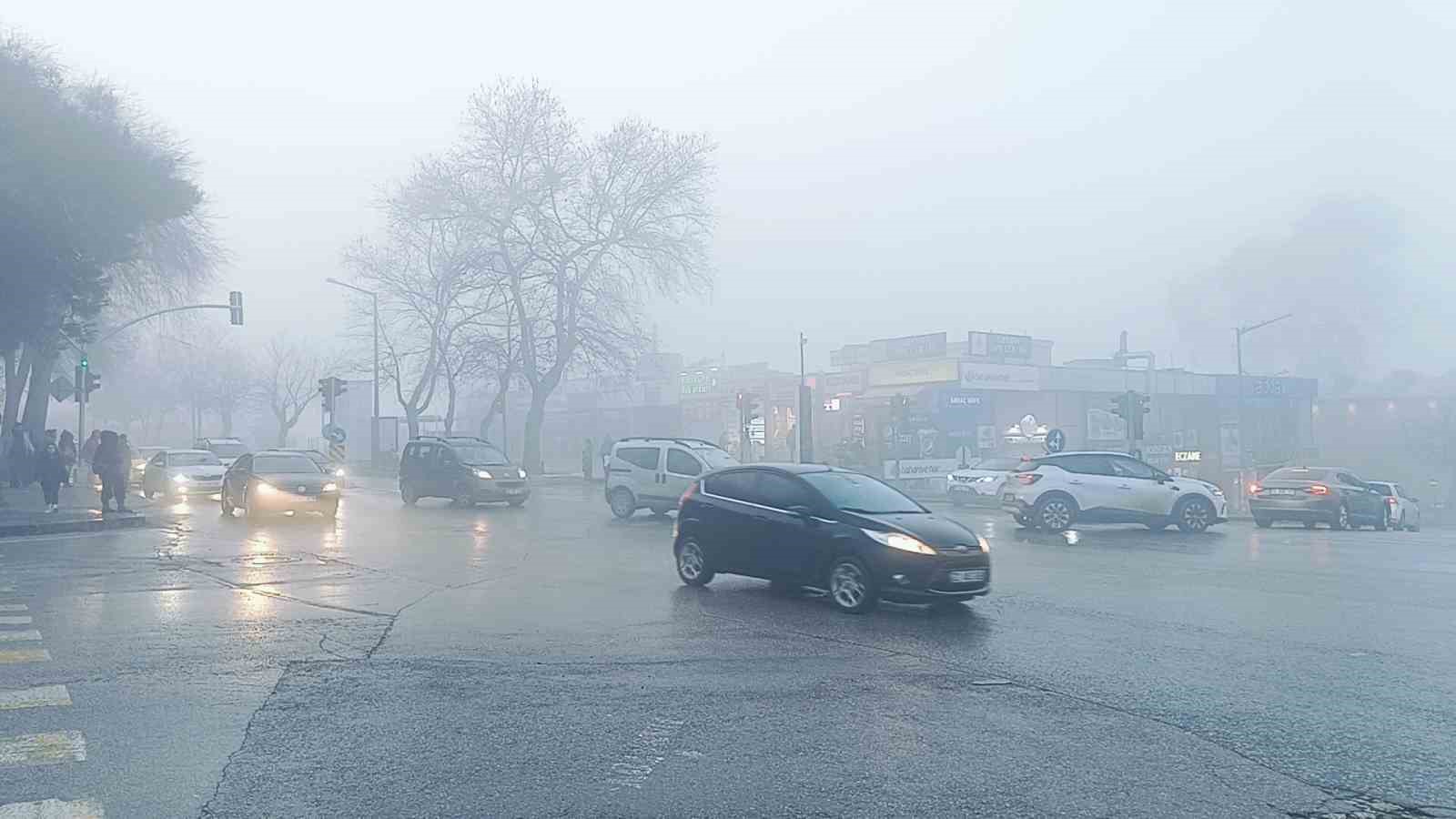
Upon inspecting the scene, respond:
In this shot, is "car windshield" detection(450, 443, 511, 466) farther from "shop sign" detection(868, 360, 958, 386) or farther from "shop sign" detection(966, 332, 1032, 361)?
"shop sign" detection(966, 332, 1032, 361)

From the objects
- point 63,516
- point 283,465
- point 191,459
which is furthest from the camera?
point 191,459

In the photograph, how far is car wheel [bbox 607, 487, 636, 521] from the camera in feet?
87.5

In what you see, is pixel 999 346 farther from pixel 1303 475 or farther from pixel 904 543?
pixel 904 543

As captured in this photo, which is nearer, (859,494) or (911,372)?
(859,494)

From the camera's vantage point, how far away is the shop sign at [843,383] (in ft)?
243

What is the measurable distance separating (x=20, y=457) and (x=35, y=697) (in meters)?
32.8

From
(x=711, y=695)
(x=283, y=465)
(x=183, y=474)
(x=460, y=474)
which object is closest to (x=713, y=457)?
(x=460, y=474)

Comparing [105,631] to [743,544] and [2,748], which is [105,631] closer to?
[2,748]

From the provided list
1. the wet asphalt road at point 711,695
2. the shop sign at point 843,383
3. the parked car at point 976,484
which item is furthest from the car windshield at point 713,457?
the shop sign at point 843,383

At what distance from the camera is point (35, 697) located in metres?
7.90

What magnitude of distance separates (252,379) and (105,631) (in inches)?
3596

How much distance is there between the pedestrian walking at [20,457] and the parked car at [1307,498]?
3240 cm

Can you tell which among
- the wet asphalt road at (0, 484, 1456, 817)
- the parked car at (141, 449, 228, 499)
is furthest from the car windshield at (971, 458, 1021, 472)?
the parked car at (141, 449, 228, 499)

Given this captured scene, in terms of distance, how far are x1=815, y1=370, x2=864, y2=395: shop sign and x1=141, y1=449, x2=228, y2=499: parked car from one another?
4383 centimetres
